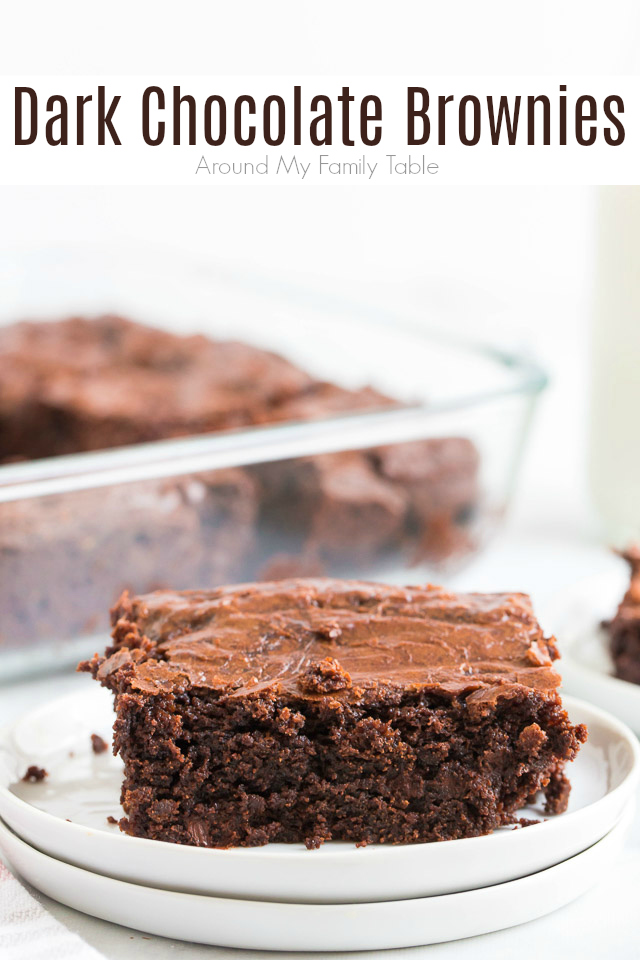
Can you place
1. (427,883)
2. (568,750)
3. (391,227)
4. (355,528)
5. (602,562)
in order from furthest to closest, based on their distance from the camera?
1. (391,227)
2. (602,562)
3. (355,528)
4. (568,750)
5. (427,883)

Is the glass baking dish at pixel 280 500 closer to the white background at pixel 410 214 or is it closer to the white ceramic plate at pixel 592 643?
the white background at pixel 410 214

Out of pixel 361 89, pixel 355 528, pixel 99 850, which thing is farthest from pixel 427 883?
pixel 361 89

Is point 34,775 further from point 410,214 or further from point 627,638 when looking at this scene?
point 410,214

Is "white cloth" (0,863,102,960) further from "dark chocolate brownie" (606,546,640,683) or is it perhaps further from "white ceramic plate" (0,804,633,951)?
"dark chocolate brownie" (606,546,640,683)

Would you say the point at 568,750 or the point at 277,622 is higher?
the point at 277,622

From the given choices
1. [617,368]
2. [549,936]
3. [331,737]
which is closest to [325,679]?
[331,737]

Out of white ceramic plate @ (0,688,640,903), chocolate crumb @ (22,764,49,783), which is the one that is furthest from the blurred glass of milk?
chocolate crumb @ (22,764,49,783)

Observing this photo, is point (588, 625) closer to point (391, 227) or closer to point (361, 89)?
point (361, 89)

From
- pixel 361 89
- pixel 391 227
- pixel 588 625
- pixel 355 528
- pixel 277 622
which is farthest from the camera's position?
pixel 391 227
